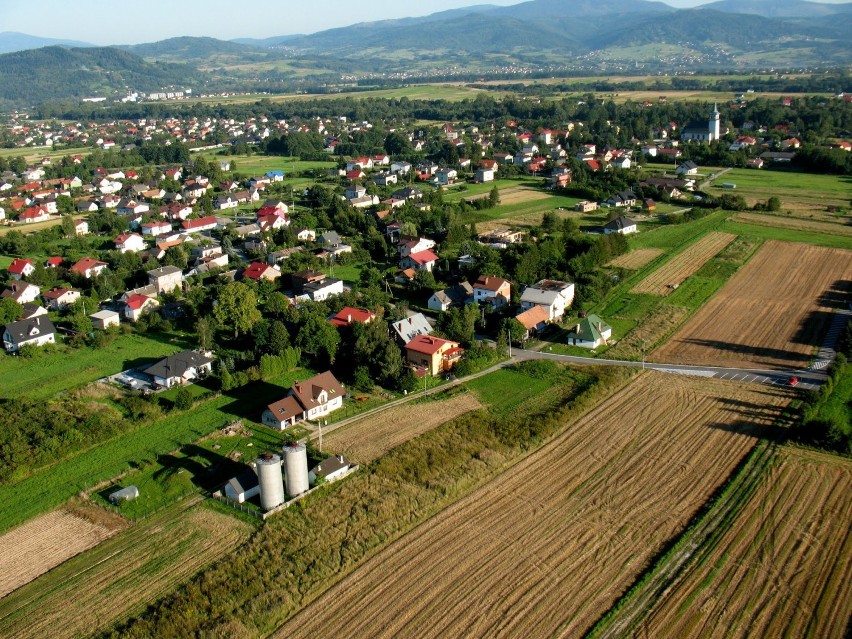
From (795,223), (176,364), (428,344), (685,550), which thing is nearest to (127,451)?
(176,364)

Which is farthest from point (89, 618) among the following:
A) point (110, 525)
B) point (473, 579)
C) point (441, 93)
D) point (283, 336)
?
point (441, 93)

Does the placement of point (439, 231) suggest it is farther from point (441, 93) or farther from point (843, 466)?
point (441, 93)

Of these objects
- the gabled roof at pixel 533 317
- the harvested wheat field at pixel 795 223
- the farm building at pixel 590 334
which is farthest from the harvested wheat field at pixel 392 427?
the harvested wheat field at pixel 795 223

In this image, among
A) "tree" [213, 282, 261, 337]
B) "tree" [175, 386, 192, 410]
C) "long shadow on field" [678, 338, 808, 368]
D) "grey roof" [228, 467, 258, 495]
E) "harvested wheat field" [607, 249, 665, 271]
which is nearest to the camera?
"grey roof" [228, 467, 258, 495]

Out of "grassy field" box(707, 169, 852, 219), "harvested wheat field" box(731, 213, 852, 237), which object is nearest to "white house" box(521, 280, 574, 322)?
"harvested wheat field" box(731, 213, 852, 237)

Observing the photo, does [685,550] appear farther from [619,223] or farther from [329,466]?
[619,223]

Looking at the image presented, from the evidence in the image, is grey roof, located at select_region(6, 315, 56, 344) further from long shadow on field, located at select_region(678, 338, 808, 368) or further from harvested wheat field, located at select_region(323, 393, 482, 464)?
long shadow on field, located at select_region(678, 338, 808, 368)

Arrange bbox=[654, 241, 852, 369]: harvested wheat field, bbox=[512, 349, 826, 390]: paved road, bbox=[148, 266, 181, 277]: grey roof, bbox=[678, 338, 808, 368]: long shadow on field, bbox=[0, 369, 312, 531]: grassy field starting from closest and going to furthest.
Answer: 1. bbox=[0, 369, 312, 531]: grassy field
2. bbox=[512, 349, 826, 390]: paved road
3. bbox=[678, 338, 808, 368]: long shadow on field
4. bbox=[654, 241, 852, 369]: harvested wheat field
5. bbox=[148, 266, 181, 277]: grey roof
